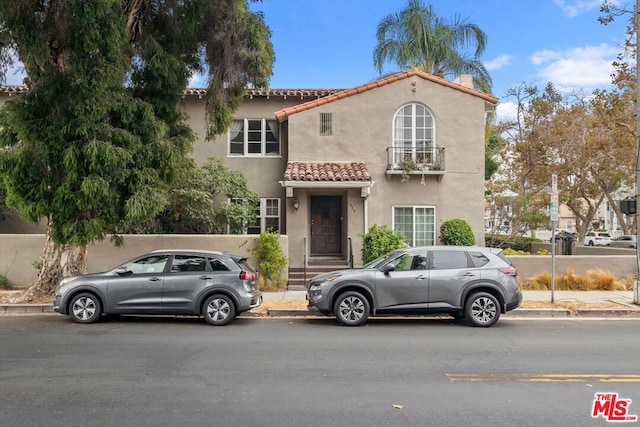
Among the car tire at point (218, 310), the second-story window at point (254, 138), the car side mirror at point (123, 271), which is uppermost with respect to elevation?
the second-story window at point (254, 138)

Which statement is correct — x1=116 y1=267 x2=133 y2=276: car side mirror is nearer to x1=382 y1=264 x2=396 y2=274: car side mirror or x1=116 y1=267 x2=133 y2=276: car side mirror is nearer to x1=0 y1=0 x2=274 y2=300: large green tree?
x1=0 y1=0 x2=274 y2=300: large green tree

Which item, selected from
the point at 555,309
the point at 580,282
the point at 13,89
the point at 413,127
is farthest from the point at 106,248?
the point at 580,282

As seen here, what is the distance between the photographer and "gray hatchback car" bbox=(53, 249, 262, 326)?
10.4 meters

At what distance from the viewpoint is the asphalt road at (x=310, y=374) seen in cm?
520

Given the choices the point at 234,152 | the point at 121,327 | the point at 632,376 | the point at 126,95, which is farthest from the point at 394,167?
the point at 632,376

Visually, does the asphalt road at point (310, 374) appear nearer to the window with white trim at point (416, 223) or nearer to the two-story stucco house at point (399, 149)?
the window with white trim at point (416, 223)

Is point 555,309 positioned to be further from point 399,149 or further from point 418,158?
point 399,149

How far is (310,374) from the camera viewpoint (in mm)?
6750

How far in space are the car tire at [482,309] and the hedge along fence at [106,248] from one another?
22.5 ft

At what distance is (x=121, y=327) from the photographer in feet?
33.2

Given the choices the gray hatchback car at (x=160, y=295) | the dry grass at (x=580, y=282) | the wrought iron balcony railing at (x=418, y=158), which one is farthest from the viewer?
the wrought iron balcony railing at (x=418, y=158)

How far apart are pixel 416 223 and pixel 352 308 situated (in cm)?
821

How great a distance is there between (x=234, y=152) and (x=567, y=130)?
56.5 ft

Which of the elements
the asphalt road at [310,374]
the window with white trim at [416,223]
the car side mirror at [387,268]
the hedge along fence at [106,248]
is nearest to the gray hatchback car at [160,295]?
the asphalt road at [310,374]
